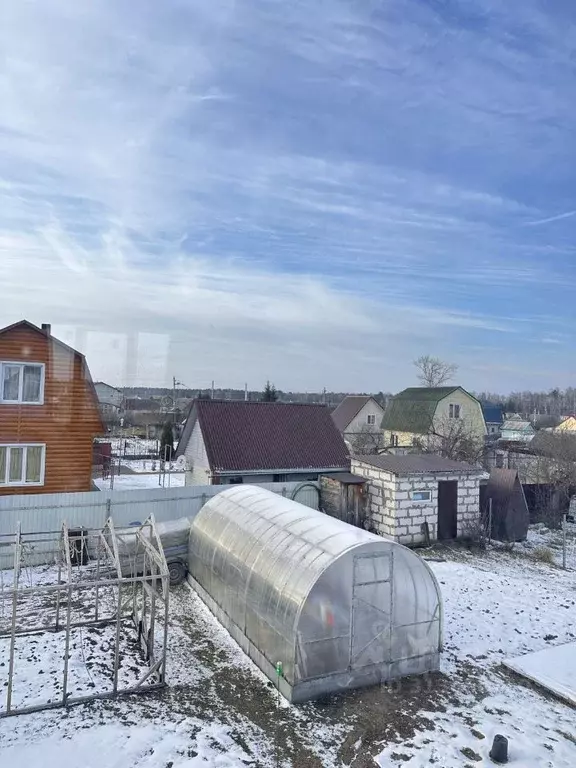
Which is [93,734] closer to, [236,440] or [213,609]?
[213,609]

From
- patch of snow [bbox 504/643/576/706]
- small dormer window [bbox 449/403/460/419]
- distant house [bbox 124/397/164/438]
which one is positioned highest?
small dormer window [bbox 449/403/460/419]

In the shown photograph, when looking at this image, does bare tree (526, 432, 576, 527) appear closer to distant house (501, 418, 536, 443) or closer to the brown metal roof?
the brown metal roof

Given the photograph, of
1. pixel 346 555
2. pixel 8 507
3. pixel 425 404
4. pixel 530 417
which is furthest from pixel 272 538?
pixel 530 417

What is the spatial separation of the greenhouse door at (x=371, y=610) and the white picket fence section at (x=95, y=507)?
24.5 ft

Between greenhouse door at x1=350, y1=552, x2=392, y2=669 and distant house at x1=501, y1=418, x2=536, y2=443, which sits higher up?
distant house at x1=501, y1=418, x2=536, y2=443

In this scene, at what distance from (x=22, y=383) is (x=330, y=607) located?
10.8 meters

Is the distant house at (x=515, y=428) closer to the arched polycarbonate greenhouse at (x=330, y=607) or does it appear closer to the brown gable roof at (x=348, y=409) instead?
the brown gable roof at (x=348, y=409)

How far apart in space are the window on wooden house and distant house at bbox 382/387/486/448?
23258 millimetres

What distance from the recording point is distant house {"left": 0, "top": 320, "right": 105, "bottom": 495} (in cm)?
1431

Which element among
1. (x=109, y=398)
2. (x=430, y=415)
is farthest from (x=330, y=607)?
(x=430, y=415)

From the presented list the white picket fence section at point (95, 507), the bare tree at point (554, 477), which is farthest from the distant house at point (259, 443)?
the bare tree at point (554, 477)

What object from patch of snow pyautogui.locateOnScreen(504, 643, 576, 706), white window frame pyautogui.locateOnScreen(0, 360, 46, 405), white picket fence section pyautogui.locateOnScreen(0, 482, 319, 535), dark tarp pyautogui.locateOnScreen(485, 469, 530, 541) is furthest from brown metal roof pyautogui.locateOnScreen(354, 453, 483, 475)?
white window frame pyautogui.locateOnScreen(0, 360, 46, 405)

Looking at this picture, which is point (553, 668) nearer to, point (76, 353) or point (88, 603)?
point (88, 603)

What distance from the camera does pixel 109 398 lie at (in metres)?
18.5
